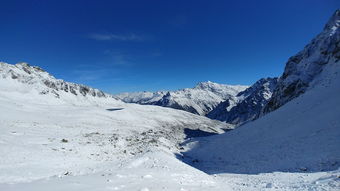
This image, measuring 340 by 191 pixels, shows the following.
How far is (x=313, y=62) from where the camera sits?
255 ft

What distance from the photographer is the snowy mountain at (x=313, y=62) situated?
237 feet

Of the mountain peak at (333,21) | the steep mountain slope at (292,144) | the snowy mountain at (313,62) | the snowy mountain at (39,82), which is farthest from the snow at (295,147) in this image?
the snowy mountain at (39,82)

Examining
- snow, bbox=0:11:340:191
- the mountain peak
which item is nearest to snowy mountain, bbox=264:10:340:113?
the mountain peak

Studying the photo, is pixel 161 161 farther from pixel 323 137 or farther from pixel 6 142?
pixel 323 137

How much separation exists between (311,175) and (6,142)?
3036cm

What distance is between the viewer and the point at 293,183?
1586cm

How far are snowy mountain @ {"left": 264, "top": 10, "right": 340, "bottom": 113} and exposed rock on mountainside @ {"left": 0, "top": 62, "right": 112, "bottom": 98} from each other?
118506 millimetres

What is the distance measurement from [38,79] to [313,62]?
140663mm

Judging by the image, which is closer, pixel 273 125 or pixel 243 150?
pixel 243 150

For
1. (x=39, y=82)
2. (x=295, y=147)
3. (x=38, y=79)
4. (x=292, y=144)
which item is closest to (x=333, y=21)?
(x=292, y=144)

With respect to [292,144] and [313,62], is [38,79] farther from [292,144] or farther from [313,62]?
[292,144]

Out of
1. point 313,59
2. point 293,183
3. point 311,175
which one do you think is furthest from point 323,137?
point 313,59

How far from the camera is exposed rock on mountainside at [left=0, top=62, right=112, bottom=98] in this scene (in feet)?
395

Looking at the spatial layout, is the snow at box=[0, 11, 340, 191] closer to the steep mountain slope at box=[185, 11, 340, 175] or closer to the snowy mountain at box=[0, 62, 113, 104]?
the steep mountain slope at box=[185, 11, 340, 175]
